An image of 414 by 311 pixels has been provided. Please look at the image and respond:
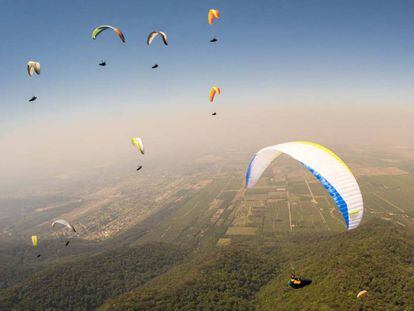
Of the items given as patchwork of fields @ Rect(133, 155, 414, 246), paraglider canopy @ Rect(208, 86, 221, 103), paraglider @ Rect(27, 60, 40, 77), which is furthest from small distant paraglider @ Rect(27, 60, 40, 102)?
patchwork of fields @ Rect(133, 155, 414, 246)

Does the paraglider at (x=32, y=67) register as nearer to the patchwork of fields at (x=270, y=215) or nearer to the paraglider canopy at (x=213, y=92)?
the paraglider canopy at (x=213, y=92)

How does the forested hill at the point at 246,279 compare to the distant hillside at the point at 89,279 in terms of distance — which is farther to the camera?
the distant hillside at the point at 89,279

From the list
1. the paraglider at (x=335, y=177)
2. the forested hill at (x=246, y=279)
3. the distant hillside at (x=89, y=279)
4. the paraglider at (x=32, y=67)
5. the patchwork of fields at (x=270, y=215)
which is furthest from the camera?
the patchwork of fields at (x=270, y=215)

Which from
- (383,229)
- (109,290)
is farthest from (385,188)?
(109,290)

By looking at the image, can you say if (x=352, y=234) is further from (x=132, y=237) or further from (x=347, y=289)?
(x=132, y=237)

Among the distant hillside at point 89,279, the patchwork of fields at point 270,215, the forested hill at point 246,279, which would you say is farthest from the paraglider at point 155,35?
the patchwork of fields at point 270,215

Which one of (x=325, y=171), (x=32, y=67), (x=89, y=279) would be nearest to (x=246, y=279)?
(x=89, y=279)
